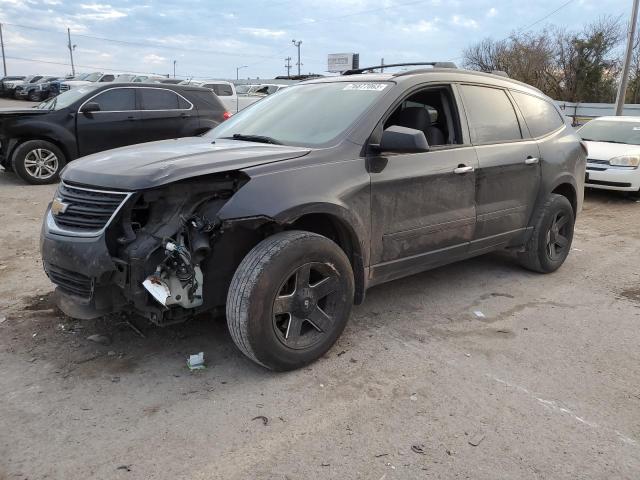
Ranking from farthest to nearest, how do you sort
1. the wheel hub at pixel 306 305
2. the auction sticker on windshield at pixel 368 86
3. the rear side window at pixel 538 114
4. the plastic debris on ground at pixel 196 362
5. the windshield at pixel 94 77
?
the windshield at pixel 94 77 < the rear side window at pixel 538 114 < the auction sticker on windshield at pixel 368 86 < the plastic debris on ground at pixel 196 362 < the wheel hub at pixel 306 305

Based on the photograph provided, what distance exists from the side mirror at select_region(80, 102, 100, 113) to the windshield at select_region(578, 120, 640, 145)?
30.9 ft

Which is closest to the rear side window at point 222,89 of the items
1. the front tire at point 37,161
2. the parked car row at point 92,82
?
the parked car row at point 92,82

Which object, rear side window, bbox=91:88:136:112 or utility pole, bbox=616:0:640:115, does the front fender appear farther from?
utility pole, bbox=616:0:640:115

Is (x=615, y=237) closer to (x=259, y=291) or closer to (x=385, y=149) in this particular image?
(x=385, y=149)

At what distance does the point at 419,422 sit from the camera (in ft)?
9.45

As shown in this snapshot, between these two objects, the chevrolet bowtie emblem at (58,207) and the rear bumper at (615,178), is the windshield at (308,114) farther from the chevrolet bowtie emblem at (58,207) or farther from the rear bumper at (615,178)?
the rear bumper at (615,178)

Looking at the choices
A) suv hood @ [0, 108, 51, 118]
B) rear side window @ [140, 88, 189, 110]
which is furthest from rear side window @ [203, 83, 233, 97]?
suv hood @ [0, 108, 51, 118]

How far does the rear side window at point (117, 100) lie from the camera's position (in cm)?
993

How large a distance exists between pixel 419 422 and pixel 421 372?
0.54 metres

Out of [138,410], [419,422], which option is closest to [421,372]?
[419,422]

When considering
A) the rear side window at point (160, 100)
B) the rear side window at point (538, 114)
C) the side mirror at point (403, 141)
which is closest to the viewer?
the side mirror at point (403, 141)

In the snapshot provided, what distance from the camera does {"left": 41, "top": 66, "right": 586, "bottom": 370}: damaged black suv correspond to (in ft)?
10.0

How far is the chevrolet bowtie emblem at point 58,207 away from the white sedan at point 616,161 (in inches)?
369

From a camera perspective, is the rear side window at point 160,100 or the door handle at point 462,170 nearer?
the door handle at point 462,170
